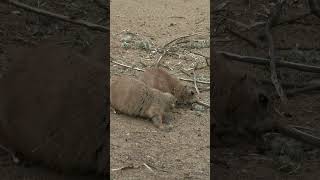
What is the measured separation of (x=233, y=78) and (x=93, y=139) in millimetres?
714

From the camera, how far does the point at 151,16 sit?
563 cm

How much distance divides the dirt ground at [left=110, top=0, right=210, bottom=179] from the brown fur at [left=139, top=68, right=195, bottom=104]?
0.28ft

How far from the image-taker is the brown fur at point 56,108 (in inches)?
90.6

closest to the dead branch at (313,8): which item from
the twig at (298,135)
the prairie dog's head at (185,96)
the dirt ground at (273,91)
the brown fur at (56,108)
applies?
the dirt ground at (273,91)

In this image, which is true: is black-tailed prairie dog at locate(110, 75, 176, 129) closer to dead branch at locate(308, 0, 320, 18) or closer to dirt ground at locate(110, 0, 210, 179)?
dirt ground at locate(110, 0, 210, 179)

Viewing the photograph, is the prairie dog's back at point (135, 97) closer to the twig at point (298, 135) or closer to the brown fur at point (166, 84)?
the brown fur at point (166, 84)

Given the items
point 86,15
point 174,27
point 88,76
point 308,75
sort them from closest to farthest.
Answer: point 88,76 < point 308,75 < point 86,15 < point 174,27

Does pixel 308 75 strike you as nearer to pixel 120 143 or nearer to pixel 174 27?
pixel 120 143

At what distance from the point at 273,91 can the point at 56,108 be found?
128 cm

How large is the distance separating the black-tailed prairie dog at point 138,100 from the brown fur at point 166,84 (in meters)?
0.17

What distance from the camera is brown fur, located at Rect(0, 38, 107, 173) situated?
2.30 meters

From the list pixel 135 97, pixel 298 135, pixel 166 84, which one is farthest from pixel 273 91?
pixel 298 135

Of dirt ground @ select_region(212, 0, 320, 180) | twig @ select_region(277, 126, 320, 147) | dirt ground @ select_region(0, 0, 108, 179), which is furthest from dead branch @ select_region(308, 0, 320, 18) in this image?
dirt ground @ select_region(0, 0, 108, 179)

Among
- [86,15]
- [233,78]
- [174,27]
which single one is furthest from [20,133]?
[174,27]
